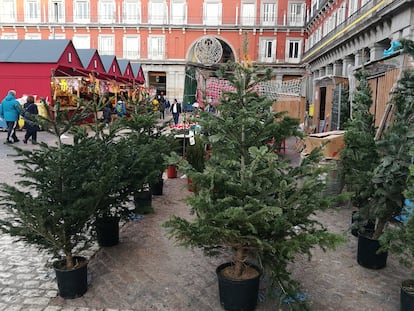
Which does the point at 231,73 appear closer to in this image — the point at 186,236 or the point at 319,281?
the point at 186,236

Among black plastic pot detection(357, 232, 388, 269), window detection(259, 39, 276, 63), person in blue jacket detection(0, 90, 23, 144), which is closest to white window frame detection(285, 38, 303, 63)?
window detection(259, 39, 276, 63)

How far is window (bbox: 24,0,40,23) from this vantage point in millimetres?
41781

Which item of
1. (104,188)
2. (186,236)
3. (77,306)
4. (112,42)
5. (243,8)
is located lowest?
(77,306)

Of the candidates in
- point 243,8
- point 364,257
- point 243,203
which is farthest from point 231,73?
point 243,8

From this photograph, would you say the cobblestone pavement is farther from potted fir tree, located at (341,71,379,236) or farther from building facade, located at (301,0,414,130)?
building facade, located at (301,0,414,130)

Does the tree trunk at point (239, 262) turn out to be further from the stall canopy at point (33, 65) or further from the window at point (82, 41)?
the window at point (82, 41)

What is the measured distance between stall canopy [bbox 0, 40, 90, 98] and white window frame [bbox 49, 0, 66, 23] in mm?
26110

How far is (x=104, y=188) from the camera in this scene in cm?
354

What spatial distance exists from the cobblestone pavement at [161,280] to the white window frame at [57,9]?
4254cm

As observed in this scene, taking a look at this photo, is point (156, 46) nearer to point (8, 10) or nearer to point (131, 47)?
point (131, 47)

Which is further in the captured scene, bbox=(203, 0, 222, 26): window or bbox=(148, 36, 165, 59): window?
bbox=(148, 36, 165, 59): window

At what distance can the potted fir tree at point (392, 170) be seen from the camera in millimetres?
3844

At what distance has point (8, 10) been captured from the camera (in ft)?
138

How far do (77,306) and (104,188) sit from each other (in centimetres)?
107
